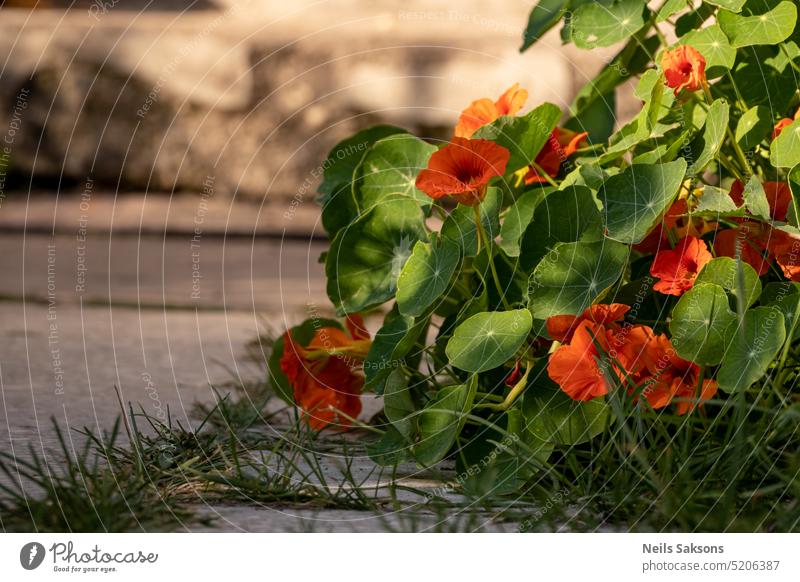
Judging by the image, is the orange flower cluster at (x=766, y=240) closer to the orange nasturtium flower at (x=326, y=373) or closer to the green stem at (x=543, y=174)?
the green stem at (x=543, y=174)

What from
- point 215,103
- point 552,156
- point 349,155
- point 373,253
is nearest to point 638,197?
point 552,156

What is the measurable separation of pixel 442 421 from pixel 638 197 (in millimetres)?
371

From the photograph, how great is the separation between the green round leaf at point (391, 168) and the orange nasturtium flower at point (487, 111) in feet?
0.20

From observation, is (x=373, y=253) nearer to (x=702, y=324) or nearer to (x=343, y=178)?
(x=343, y=178)

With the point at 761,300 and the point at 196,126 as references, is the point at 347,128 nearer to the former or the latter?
the point at 196,126

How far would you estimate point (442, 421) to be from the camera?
4.60 feet

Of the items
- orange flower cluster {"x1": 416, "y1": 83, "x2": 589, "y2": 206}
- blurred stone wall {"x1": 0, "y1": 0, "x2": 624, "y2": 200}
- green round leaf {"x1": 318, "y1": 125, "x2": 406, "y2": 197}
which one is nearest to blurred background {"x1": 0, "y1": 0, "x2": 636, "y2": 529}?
blurred stone wall {"x1": 0, "y1": 0, "x2": 624, "y2": 200}

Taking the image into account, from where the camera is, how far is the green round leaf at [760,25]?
145 cm

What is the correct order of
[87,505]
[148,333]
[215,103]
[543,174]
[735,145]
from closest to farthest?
1. [87,505]
2. [735,145]
3. [543,174]
4. [148,333]
5. [215,103]

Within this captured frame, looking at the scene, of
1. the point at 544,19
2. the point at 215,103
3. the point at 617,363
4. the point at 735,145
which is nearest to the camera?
the point at 617,363

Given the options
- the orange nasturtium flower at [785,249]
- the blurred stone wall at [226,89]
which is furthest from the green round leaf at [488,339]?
the blurred stone wall at [226,89]

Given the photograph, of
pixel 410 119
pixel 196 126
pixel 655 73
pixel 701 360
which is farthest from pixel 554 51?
pixel 701 360

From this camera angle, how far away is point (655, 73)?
1.54 metres

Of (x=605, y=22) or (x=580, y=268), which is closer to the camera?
(x=580, y=268)
